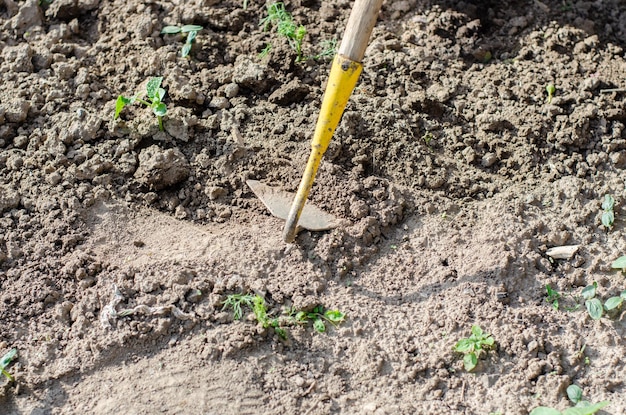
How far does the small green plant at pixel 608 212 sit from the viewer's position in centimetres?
303

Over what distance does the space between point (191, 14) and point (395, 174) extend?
1260 millimetres

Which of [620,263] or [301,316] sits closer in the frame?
[301,316]

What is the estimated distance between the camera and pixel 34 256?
2.87m

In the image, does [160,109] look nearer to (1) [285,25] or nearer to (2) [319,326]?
(1) [285,25]

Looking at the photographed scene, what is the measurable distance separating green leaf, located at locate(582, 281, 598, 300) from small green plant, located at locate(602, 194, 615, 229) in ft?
1.04

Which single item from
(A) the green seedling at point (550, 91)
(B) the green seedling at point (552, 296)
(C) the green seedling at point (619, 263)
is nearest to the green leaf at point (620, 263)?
(C) the green seedling at point (619, 263)

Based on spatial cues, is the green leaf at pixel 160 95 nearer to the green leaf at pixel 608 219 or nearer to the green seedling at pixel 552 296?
the green seedling at pixel 552 296

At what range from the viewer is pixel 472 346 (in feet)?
8.75

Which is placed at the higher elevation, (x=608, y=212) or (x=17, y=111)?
(x=17, y=111)

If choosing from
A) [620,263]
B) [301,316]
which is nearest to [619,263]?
[620,263]

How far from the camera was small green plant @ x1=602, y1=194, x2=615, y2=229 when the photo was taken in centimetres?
303

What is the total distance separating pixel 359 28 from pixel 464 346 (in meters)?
1.18

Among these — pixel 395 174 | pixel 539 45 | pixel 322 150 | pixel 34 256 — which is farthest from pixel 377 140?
pixel 34 256

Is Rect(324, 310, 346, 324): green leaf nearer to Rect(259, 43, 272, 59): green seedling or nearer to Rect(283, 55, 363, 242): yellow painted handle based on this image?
Rect(283, 55, 363, 242): yellow painted handle
